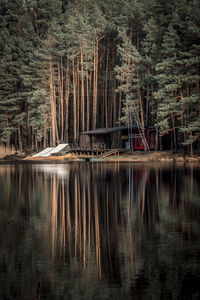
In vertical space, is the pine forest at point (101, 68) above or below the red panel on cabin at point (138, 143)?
above

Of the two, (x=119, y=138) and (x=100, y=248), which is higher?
(x=100, y=248)

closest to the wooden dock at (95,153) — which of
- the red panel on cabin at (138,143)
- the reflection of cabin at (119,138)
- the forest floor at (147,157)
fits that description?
the forest floor at (147,157)

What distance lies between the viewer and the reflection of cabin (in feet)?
160

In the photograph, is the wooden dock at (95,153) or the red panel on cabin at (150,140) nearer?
the wooden dock at (95,153)

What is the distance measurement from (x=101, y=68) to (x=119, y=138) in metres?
13.8

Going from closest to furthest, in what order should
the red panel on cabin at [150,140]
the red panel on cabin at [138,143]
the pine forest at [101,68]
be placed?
the pine forest at [101,68] → the red panel on cabin at [150,140] → the red panel on cabin at [138,143]

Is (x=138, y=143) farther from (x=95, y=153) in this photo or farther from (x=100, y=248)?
(x=100, y=248)

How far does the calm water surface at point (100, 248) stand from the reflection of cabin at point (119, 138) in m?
35.6

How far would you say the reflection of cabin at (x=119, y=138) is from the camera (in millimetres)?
48719

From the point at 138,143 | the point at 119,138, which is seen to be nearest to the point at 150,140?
the point at 138,143

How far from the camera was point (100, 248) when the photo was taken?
700 centimetres

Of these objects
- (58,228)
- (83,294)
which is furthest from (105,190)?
(83,294)

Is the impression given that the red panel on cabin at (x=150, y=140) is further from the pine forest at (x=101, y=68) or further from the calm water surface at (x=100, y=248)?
the calm water surface at (x=100, y=248)

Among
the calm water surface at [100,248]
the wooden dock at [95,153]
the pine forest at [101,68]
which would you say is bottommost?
the wooden dock at [95,153]
